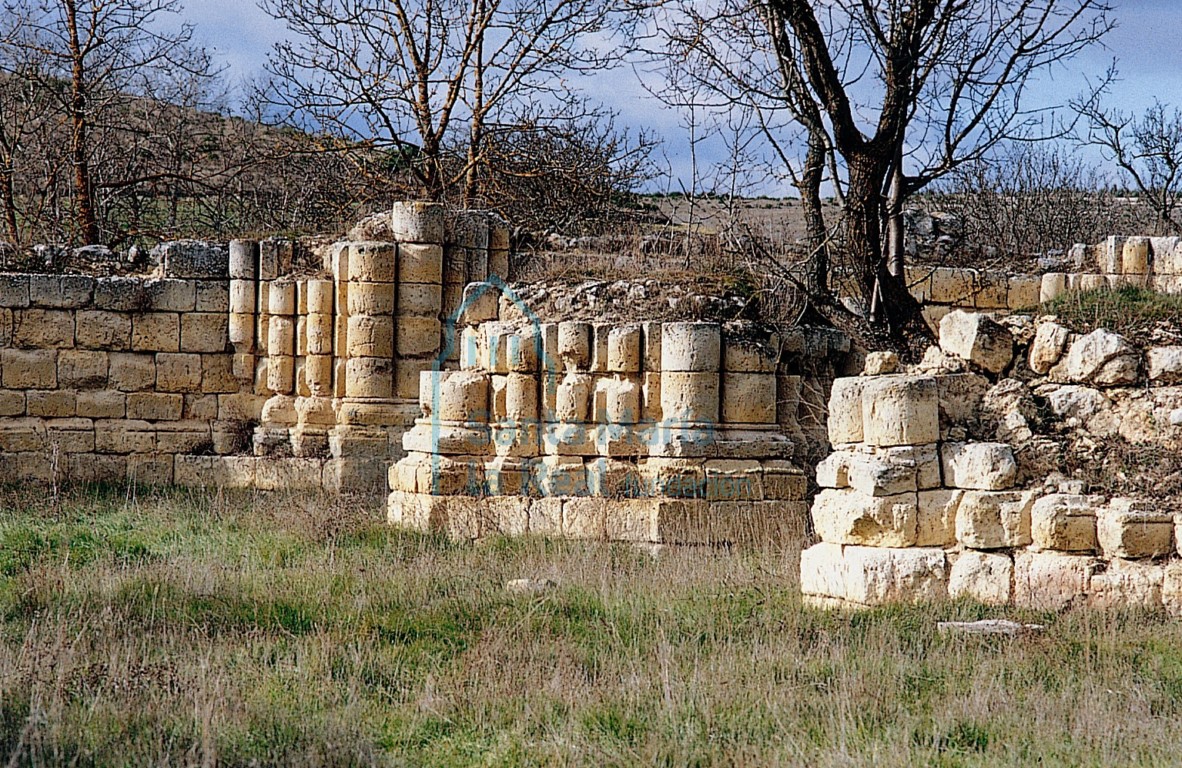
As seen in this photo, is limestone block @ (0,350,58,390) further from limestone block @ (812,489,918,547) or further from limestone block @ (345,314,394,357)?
limestone block @ (812,489,918,547)

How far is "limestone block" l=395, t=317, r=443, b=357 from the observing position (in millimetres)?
13641

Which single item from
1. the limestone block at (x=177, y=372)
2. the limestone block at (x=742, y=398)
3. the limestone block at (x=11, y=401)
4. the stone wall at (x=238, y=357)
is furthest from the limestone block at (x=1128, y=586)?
the limestone block at (x=11, y=401)

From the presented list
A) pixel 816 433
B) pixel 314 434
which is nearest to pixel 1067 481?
pixel 816 433

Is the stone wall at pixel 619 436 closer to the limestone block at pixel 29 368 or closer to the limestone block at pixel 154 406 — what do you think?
the limestone block at pixel 154 406

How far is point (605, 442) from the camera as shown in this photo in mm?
10484

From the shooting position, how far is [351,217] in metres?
19.2

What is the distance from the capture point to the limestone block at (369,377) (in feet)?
44.3

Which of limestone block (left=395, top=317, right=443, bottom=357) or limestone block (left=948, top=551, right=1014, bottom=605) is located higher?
limestone block (left=395, top=317, right=443, bottom=357)

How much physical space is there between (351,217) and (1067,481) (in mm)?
14066

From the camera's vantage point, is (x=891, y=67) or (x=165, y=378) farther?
(x=165, y=378)

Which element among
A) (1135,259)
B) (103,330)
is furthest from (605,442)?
(1135,259)

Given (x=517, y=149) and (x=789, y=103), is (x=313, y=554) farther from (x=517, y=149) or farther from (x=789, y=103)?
(x=517, y=149)

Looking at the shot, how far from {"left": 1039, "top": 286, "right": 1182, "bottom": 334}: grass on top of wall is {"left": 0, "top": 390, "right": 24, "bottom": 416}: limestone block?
11.0 metres

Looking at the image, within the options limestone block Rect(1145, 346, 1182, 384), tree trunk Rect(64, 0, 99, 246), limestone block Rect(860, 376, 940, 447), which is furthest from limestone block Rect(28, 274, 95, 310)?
limestone block Rect(1145, 346, 1182, 384)
